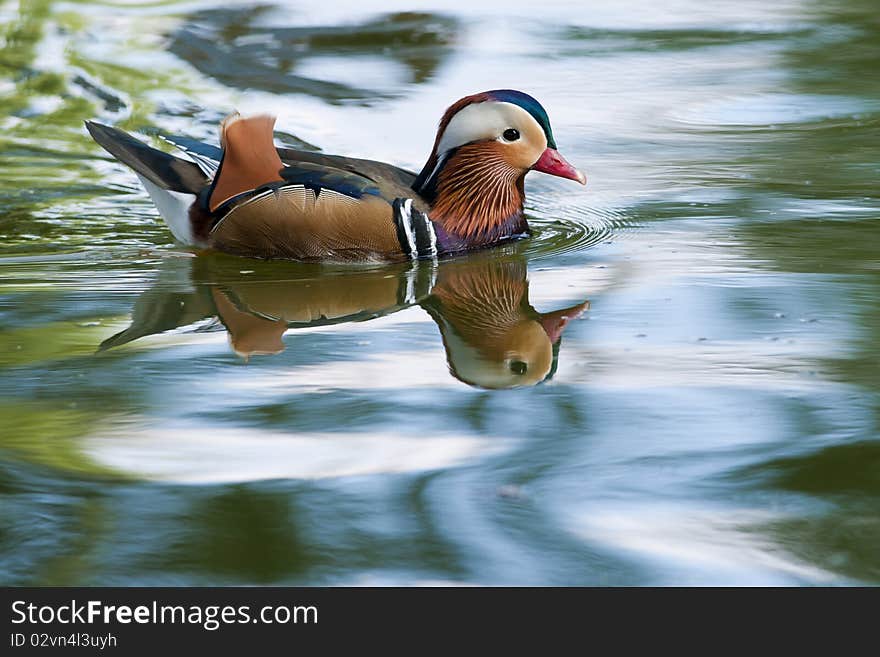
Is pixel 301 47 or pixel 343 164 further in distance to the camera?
pixel 301 47

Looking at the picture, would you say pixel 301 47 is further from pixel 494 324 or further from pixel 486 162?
pixel 494 324

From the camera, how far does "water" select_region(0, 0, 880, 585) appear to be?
3494 millimetres

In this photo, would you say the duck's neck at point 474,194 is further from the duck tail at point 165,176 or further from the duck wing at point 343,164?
the duck tail at point 165,176

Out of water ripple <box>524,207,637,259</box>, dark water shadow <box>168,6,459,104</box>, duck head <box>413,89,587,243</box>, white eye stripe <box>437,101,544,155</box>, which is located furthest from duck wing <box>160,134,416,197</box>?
dark water shadow <box>168,6,459,104</box>

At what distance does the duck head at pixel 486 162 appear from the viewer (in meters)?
6.42

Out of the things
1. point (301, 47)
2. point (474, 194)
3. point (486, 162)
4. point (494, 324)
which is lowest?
point (494, 324)

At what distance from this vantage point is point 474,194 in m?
6.50

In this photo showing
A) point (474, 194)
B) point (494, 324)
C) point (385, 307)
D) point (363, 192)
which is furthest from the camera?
point (474, 194)

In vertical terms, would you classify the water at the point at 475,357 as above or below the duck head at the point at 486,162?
below

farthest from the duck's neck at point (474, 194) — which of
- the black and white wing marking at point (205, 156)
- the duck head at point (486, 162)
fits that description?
the black and white wing marking at point (205, 156)

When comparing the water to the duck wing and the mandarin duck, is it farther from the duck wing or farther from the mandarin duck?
the duck wing

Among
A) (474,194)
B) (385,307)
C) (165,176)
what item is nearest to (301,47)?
(165,176)

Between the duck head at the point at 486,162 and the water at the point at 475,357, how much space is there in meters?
0.27

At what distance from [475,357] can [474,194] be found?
1809mm
